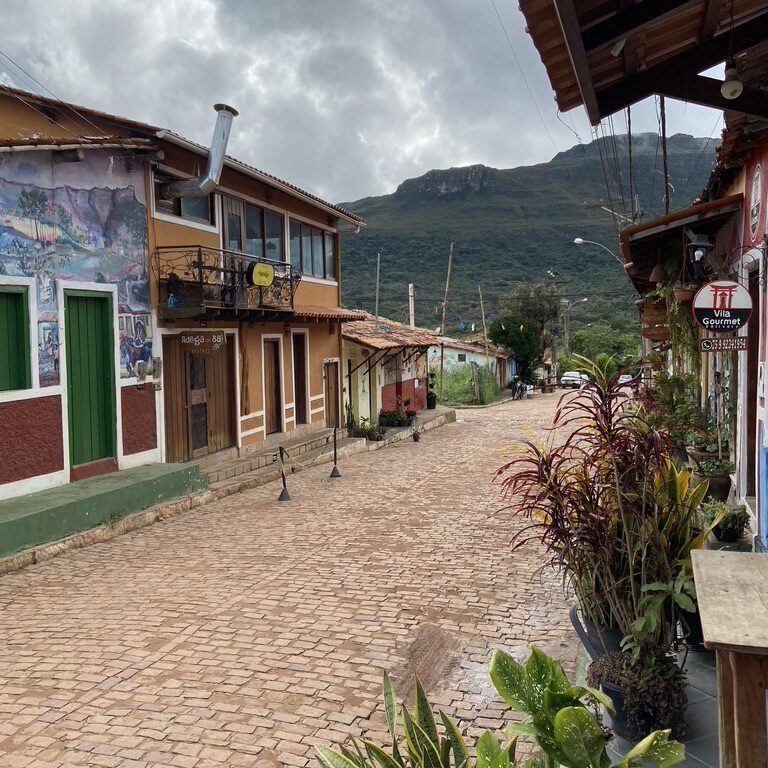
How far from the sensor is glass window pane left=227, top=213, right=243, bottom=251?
1424 cm

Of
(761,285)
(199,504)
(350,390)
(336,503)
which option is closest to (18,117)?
(199,504)

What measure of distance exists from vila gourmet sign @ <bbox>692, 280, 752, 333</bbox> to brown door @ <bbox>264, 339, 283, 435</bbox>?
11.2m

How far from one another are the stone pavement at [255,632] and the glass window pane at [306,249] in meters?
9.32

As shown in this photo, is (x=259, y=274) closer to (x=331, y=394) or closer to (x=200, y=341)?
(x=200, y=341)

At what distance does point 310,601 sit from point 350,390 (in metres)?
15.4

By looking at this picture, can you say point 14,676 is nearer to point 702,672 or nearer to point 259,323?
point 702,672

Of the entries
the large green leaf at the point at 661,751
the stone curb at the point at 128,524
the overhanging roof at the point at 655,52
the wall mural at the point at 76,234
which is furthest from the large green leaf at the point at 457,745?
the wall mural at the point at 76,234

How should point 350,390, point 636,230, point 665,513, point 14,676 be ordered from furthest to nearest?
1. point 350,390
2. point 636,230
3. point 14,676
4. point 665,513

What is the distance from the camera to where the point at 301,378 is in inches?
712

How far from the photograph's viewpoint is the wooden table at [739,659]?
Answer: 245cm

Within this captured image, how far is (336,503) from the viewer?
36.7 ft

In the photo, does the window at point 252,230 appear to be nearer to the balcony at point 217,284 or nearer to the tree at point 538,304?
the balcony at point 217,284

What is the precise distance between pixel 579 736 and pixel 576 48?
9.49 ft

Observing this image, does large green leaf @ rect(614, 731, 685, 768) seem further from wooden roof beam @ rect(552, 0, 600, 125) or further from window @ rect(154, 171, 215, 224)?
window @ rect(154, 171, 215, 224)
